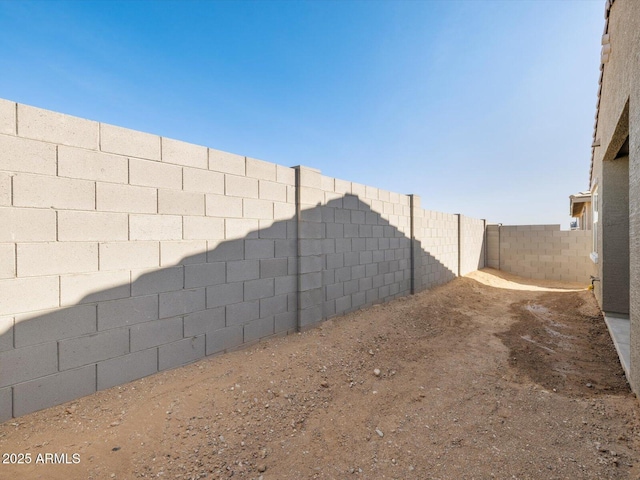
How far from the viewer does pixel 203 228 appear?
3.44m

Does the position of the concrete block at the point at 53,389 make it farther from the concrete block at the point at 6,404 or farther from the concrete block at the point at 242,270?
the concrete block at the point at 242,270

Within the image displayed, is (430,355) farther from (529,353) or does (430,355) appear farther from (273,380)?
(273,380)

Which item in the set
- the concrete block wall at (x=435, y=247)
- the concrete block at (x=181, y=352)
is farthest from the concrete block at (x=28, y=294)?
the concrete block wall at (x=435, y=247)

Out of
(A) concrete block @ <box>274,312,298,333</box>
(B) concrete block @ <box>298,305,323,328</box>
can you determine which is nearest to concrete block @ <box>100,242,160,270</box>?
(A) concrete block @ <box>274,312,298,333</box>

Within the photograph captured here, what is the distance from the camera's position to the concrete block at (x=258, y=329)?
12.8 ft

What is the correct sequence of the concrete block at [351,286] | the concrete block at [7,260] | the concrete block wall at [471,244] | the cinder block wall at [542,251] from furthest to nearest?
the cinder block wall at [542,251], the concrete block wall at [471,244], the concrete block at [351,286], the concrete block at [7,260]

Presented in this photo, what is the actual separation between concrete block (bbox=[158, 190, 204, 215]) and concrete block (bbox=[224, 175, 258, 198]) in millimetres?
382

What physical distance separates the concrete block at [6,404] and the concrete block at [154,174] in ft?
6.38

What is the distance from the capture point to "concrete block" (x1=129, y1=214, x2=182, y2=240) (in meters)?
2.90

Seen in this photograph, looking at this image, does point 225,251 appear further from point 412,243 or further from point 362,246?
point 412,243

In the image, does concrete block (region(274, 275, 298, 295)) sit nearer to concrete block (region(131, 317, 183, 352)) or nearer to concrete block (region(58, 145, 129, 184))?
concrete block (region(131, 317, 183, 352))

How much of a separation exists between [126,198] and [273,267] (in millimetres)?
2008

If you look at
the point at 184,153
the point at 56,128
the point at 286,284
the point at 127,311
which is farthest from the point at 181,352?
the point at 56,128

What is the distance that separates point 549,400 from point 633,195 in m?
2.09
